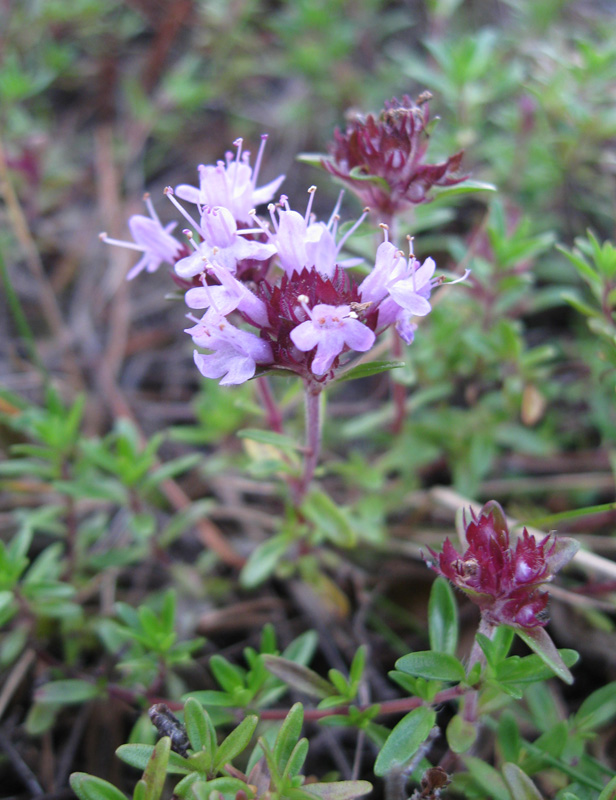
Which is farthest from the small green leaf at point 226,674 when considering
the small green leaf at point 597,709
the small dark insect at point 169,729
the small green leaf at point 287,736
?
the small green leaf at point 597,709

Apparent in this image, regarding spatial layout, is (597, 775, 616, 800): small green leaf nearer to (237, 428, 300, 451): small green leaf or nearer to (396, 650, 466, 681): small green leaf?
(396, 650, 466, 681): small green leaf

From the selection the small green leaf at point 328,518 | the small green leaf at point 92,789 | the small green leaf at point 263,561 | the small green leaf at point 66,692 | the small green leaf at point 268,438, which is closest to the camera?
the small green leaf at point 92,789

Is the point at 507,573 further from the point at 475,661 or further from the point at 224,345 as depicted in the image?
the point at 224,345

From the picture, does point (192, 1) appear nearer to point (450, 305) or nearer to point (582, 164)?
point (582, 164)

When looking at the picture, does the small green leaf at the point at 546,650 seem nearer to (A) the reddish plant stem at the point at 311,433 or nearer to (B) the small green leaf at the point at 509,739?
(B) the small green leaf at the point at 509,739

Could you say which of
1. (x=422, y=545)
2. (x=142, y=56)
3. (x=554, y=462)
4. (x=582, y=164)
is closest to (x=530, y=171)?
(x=582, y=164)

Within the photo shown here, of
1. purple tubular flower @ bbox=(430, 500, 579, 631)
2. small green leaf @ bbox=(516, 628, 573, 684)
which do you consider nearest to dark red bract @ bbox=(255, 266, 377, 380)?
purple tubular flower @ bbox=(430, 500, 579, 631)
